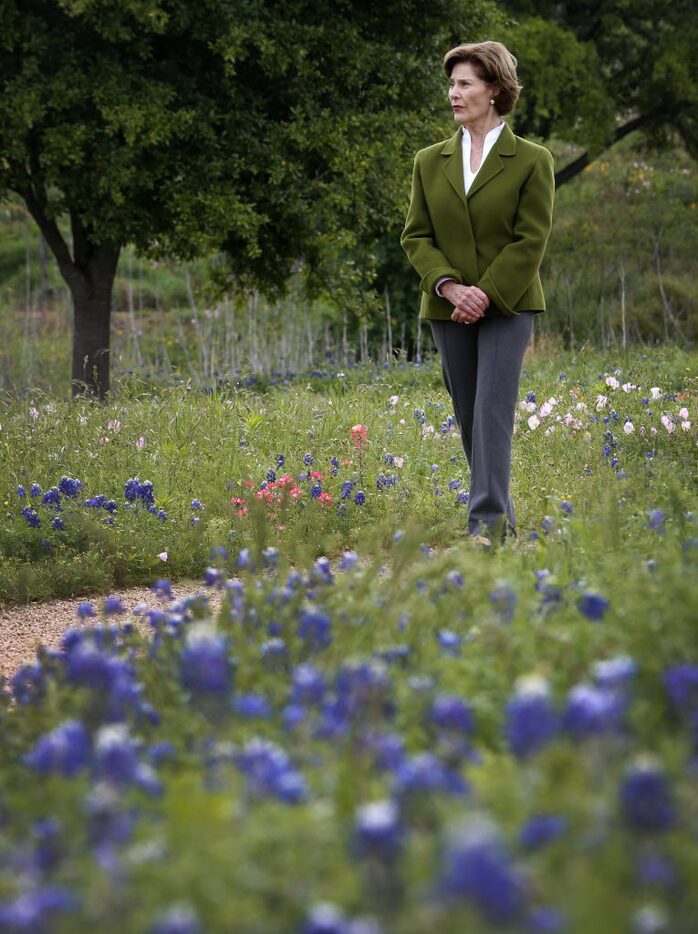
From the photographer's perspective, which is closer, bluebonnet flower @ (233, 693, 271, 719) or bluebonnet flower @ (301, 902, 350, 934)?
bluebonnet flower @ (301, 902, 350, 934)

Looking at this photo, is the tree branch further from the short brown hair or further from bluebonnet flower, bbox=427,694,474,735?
bluebonnet flower, bbox=427,694,474,735

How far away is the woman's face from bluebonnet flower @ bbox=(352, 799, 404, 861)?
3739mm

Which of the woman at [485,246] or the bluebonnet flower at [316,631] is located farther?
the woman at [485,246]

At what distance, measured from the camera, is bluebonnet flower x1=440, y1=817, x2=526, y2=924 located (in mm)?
1360

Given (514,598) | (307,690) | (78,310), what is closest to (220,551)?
(514,598)

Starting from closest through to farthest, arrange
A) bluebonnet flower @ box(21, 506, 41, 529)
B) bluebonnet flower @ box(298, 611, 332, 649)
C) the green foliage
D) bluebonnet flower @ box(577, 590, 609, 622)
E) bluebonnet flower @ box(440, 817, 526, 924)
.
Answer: bluebonnet flower @ box(440, 817, 526, 924)
bluebonnet flower @ box(577, 590, 609, 622)
bluebonnet flower @ box(298, 611, 332, 649)
bluebonnet flower @ box(21, 506, 41, 529)
the green foliage

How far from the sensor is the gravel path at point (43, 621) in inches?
191

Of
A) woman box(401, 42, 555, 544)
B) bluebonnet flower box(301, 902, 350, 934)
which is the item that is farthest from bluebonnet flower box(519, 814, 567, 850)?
woman box(401, 42, 555, 544)

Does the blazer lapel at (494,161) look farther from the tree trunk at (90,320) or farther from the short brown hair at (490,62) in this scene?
the tree trunk at (90,320)

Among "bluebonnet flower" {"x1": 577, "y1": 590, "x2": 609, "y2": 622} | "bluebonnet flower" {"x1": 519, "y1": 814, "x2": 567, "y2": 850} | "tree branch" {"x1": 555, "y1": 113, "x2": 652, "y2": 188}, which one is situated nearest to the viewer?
"bluebonnet flower" {"x1": 519, "y1": 814, "x2": 567, "y2": 850}

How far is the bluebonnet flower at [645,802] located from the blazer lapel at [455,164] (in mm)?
3589

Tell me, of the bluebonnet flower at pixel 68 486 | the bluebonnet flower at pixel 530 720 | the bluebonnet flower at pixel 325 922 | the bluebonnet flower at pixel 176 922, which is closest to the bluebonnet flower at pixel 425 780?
the bluebonnet flower at pixel 530 720

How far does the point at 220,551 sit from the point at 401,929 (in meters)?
2.10

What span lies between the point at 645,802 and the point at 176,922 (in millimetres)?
657
